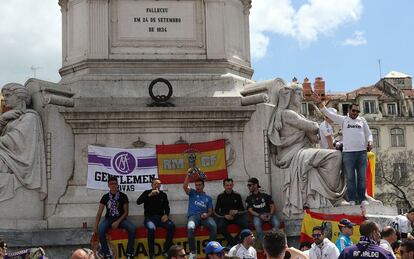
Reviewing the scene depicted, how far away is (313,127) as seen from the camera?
1675cm

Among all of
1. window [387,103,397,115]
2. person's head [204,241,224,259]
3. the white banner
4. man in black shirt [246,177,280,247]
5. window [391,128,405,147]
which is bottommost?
person's head [204,241,224,259]

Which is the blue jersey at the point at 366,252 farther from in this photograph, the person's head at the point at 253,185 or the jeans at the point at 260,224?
the person's head at the point at 253,185

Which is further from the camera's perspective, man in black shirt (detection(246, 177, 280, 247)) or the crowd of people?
man in black shirt (detection(246, 177, 280, 247))

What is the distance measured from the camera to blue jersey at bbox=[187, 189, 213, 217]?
15.2 metres

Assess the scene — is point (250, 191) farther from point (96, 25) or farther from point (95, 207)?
point (96, 25)

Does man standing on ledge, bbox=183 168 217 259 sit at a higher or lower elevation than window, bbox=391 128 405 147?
lower

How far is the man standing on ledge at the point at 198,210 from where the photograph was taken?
1502 centimetres

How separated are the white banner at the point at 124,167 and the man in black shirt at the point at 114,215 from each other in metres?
1.30

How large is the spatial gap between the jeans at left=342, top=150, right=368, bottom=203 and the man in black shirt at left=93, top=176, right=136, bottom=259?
4.27m

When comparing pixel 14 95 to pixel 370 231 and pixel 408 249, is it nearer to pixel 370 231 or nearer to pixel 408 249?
pixel 370 231

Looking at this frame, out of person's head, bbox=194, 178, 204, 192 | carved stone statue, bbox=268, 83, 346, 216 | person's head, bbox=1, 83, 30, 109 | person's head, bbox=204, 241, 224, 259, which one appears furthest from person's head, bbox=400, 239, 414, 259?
person's head, bbox=1, 83, 30, 109

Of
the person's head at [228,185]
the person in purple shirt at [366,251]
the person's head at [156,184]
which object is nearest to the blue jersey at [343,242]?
the person's head at [228,185]

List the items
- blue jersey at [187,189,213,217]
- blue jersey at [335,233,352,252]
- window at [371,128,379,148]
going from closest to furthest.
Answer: blue jersey at [335,233,352,252] → blue jersey at [187,189,213,217] → window at [371,128,379,148]

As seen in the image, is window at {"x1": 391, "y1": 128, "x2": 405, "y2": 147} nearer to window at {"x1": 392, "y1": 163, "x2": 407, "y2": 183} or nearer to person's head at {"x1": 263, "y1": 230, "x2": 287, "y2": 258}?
window at {"x1": 392, "y1": 163, "x2": 407, "y2": 183}
